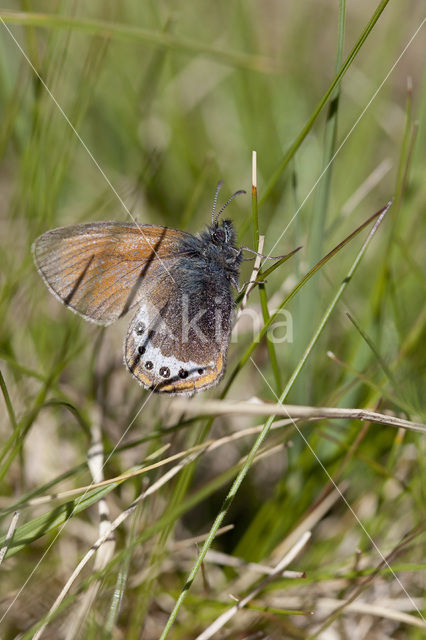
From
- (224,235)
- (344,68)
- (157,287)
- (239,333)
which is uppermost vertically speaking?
(344,68)

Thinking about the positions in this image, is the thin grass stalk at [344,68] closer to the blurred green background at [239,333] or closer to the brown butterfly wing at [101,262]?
the blurred green background at [239,333]

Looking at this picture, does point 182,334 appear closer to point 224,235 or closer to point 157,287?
point 157,287

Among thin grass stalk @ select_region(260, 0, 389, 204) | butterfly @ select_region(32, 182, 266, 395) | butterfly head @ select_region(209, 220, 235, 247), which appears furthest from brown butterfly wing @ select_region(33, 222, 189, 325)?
thin grass stalk @ select_region(260, 0, 389, 204)

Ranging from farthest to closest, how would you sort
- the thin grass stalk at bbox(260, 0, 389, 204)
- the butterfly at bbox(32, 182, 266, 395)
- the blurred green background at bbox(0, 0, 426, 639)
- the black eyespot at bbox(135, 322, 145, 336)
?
the black eyespot at bbox(135, 322, 145, 336) → the butterfly at bbox(32, 182, 266, 395) → the blurred green background at bbox(0, 0, 426, 639) → the thin grass stalk at bbox(260, 0, 389, 204)

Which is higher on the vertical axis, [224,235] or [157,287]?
[224,235]

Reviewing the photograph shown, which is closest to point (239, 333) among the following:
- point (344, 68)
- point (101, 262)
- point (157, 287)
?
point (157, 287)

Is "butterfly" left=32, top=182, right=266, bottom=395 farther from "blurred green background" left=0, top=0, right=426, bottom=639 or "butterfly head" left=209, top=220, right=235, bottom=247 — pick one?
"blurred green background" left=0, top=0, right=426, bottom=639

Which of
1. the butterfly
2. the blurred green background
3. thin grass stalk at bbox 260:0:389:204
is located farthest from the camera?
the butterfly

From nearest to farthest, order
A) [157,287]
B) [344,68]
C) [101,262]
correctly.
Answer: [344,68], [101,262], [157,287]
